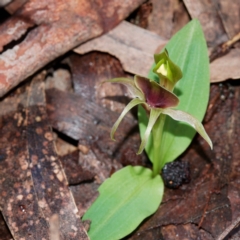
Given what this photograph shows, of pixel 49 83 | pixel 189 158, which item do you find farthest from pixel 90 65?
pixel 189 158

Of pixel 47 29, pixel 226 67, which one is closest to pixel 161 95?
pixel 226 67

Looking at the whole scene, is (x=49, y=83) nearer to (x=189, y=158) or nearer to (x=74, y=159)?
(x=74, y=159)

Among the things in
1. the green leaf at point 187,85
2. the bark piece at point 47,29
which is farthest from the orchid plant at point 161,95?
the bark piece at point 47,29

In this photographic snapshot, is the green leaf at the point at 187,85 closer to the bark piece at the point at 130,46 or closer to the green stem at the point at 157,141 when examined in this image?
the green stem at the point at 157,141

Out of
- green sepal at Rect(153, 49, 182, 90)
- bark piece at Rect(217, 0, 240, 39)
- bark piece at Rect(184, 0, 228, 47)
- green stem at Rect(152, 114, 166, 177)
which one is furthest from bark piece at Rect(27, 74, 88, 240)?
bark piece at Rect(217, 0, 240, 39)

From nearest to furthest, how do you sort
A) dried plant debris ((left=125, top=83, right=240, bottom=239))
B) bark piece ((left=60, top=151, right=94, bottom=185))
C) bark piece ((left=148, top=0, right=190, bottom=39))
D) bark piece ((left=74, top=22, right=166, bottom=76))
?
dried plant debris ((left=125, top=83, right=240, bottom=239)), bark piece ((left=60, top=151, right=94, bottom=185)), bark piece ((left=74, top=22, right=166, bottom=76)), bark piece ((left=148, top=0, right=190, bottom=39))

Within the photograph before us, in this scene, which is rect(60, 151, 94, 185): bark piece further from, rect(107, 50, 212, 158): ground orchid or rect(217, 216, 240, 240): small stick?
rect(217, 216, 240, 240): small stick
